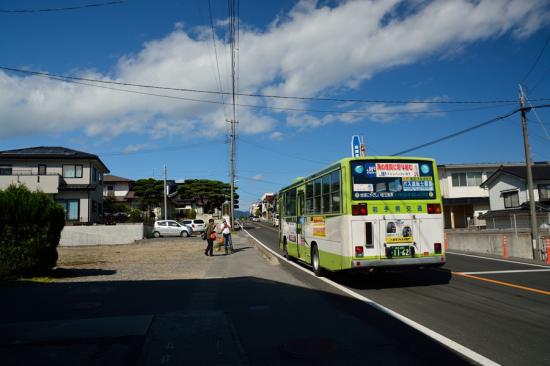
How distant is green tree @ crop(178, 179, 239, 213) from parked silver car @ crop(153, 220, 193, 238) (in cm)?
3386

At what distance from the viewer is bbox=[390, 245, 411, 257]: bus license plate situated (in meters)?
9.67

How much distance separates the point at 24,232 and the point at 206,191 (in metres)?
64.2

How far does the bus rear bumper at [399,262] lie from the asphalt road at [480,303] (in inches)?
22.3

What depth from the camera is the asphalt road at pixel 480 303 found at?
17.6ft

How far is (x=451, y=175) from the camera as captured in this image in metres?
48.0

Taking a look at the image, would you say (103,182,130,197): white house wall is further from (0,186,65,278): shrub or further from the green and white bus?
the green and white bus

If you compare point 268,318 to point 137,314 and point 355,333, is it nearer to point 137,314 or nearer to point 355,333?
point 355,333

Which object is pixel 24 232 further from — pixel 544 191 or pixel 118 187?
pixel 118 187

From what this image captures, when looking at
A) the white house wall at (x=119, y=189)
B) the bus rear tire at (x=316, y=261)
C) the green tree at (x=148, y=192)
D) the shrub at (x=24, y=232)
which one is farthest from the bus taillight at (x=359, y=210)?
the white house wall at (x=119, y=189)

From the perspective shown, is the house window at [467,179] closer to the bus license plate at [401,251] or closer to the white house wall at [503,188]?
the white house wall at [503,188]

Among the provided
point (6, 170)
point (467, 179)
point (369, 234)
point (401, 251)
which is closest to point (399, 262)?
point (401, 251)

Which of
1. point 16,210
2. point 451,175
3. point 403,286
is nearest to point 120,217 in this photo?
point 451,175

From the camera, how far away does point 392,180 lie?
10039 millimetres

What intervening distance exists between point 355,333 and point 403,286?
15.3ft
